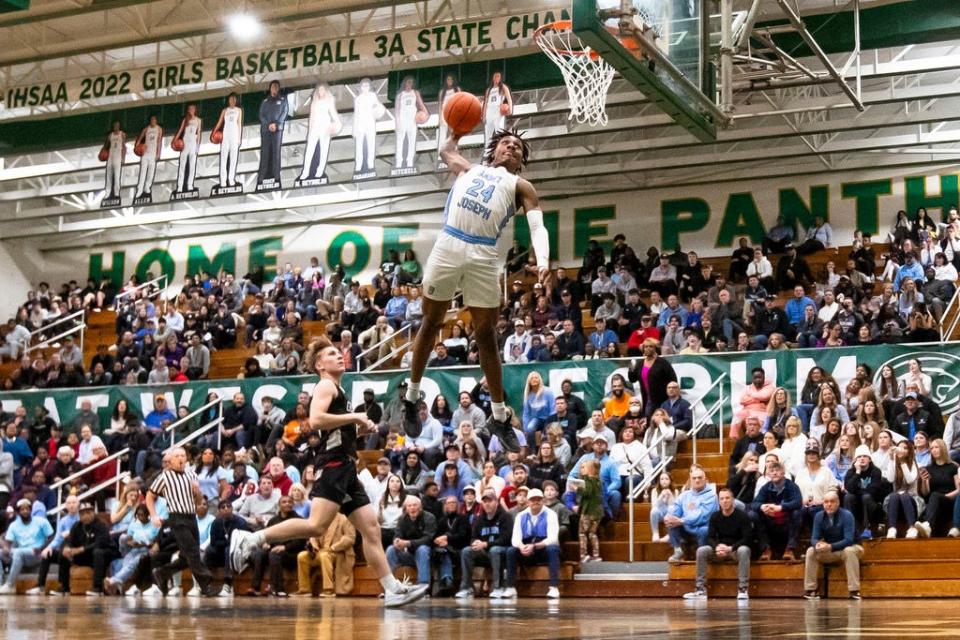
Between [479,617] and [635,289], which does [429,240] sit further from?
[479,617]

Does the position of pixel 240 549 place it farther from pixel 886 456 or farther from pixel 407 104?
pixel 886 456

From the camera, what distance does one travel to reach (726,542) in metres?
14.5

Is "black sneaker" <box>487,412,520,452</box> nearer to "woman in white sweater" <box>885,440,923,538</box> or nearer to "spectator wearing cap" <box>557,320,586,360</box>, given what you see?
"woman in white sweater" <box>885,440,923,538</box>

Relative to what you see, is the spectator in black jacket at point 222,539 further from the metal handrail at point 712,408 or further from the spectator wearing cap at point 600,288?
the spectator wearing cap at point 600,288

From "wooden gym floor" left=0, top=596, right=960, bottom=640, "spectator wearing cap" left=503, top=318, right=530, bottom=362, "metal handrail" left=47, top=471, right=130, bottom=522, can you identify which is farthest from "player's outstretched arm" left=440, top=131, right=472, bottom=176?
"metal handrail" left=47, top=471, right=130, bottom=522

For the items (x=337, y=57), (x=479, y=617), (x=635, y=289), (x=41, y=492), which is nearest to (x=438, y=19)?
(x=337, y=57)

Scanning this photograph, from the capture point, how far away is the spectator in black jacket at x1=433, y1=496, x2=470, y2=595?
15633 millimetres

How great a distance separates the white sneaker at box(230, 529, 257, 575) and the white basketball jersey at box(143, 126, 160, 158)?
798cm

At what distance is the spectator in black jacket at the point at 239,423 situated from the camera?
2006 centimetres

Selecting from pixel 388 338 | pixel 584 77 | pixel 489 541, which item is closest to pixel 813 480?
pixel 489 541

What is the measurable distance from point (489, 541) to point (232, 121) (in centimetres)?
953

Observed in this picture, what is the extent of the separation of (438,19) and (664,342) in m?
6.80

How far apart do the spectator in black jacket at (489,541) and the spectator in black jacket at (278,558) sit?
2350 millimetres

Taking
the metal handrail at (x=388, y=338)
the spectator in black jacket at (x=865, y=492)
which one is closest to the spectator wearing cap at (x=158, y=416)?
the metal handrail at (x=388, y=338)
